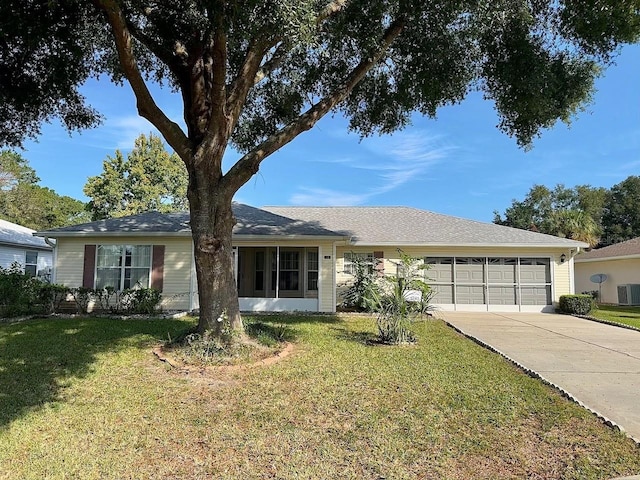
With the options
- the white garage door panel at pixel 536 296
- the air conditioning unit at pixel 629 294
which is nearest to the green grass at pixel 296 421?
the white garage door panel at pixel 536 296

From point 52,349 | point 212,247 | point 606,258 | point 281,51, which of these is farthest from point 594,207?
point 52,349

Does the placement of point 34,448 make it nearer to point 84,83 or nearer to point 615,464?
point 615,464

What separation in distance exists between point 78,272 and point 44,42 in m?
7.54

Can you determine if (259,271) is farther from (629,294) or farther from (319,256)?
(629,294)

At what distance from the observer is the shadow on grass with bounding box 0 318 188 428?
17.5ft

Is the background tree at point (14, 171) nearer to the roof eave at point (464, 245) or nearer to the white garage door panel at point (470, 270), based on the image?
the roof eave at point (464, 245)

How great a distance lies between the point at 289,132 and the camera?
7816mm

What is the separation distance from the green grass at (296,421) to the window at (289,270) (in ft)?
32.2

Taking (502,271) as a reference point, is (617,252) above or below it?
above

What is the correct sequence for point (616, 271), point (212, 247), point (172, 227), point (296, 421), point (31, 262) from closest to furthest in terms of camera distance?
1. point (296, 421)
2. point (212, 247)
3. point (172, 227)
4. point (31, 262)
5. point (616, 271)

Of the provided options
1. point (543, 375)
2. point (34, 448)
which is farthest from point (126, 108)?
point (543, 375)

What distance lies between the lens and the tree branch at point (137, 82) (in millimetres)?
6177

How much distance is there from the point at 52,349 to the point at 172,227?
7.25m

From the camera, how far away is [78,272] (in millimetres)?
14078
